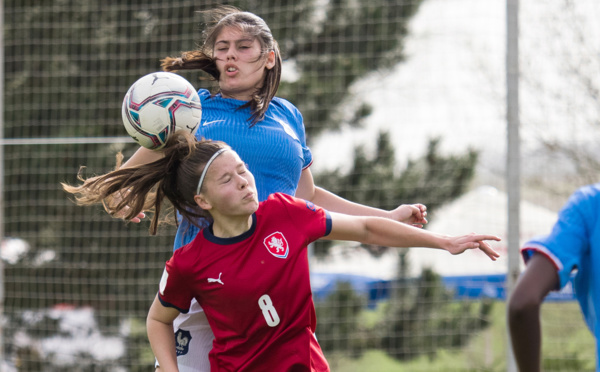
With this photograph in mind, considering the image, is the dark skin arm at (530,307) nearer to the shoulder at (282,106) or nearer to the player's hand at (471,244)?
the player's hand at (471,244)

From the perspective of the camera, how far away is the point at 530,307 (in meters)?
2.02

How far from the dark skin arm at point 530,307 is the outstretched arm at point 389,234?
0.26 metres

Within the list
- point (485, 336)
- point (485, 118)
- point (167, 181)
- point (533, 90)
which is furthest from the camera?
point (485, 336)

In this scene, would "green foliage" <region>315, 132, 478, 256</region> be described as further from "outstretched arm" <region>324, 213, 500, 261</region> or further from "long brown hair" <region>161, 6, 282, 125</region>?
"outstretched arm" <region>324, 213, 500, 261</region>

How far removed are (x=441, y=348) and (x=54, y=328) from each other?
3.73 metres

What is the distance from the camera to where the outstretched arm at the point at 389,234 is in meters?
2.31

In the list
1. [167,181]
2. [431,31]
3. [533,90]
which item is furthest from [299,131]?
[431,31]

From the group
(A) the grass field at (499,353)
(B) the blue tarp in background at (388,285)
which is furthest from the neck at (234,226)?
(B) the blue tarp in background at (388,285)

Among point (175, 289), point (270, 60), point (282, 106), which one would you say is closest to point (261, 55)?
point (270, 60)

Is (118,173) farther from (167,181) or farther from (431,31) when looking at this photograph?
(431,31)

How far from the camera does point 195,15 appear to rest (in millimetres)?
7246

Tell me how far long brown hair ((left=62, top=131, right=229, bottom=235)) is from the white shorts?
31cm

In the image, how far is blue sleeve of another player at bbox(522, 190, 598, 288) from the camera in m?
1.94

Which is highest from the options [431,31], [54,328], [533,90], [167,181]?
[431,31]
